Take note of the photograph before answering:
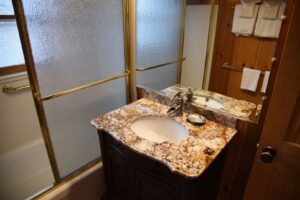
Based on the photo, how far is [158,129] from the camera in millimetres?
1381

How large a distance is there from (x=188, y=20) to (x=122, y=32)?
482 mm

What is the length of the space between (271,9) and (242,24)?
0.14m

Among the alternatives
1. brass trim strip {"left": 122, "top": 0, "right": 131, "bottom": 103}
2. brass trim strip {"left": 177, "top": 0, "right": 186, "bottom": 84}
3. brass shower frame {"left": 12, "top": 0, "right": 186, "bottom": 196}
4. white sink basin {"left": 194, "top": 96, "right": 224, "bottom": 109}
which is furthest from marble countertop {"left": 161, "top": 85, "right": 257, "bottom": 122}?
brass trim strip {"left": 122, "top": 0, "right": 131, "bottom": 103}

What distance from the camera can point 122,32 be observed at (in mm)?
1484

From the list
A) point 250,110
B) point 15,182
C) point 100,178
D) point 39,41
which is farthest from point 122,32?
point 15,182

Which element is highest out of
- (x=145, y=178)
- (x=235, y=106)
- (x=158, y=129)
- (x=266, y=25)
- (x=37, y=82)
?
(x=266, y=25)

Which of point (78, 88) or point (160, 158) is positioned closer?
point (160, 158)

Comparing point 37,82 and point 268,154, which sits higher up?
point 37,82

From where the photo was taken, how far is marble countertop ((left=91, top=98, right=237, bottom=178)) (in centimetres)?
91

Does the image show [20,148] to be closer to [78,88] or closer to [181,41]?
[78,88]

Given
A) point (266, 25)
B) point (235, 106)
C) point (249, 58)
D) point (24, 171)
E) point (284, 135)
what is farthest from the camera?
point (24, 171)

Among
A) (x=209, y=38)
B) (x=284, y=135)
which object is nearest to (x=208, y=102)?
(x=209, y=38)

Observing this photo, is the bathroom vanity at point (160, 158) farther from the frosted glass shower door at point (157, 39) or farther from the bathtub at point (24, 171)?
the bathtub at point (24, 171)

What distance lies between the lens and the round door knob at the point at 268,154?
0.91 metres
